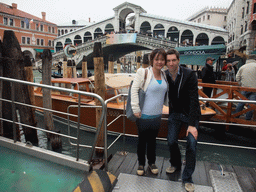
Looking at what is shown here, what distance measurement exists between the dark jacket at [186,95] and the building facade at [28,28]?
3982cm

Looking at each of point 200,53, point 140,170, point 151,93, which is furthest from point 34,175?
point 200,53

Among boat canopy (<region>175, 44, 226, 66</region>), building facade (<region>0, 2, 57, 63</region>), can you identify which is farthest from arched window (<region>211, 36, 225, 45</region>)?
building facade (<region>0, 2, 57, 63</region>)

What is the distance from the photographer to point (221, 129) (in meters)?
6.25

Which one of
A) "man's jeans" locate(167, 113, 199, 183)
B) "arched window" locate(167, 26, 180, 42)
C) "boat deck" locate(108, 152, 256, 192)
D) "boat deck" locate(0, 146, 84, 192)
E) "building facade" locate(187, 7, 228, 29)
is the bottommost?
"boat deck" locate(108, 152, 256, 192)

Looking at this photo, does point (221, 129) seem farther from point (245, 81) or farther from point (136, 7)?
point (136, 7)

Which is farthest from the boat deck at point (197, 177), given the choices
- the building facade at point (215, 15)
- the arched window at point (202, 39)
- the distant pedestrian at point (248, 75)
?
the building facade at point (215, 15)

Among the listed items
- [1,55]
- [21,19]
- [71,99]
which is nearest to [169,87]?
[1,55]

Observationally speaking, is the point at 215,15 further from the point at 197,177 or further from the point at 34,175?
the point at 34,175

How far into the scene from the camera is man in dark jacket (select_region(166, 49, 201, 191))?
227 cm

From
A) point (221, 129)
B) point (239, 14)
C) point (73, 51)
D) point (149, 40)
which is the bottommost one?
point (221, 129)

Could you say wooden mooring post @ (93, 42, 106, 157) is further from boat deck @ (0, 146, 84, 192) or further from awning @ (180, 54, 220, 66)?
awning @ (180, 54, 220, 66)

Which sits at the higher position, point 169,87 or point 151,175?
point 169,87

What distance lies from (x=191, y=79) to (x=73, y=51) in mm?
19367

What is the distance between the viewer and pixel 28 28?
42.1 meters
